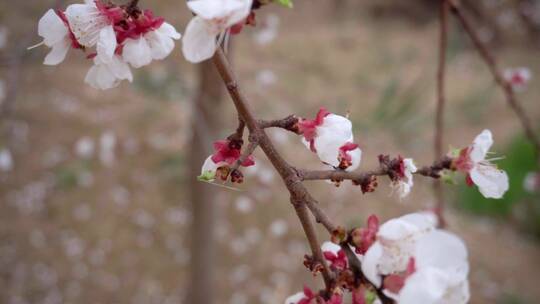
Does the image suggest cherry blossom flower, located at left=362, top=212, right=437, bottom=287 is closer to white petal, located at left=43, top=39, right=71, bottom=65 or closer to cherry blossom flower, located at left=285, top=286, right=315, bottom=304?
cherry blossom flower, located at left=285, top=286, right=315, bottom=304

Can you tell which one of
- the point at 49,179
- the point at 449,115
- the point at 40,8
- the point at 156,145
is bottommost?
the point at 49,179

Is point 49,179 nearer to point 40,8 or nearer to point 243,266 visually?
point 243,266

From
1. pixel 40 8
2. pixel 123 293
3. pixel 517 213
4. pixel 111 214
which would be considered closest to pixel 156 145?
pixel 111 214

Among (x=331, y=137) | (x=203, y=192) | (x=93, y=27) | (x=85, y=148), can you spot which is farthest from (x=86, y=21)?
(x=85, y=148)

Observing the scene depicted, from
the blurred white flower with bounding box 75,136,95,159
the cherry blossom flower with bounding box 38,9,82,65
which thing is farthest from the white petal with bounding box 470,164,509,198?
the blurred white flower with bounding box 75,136,95,159

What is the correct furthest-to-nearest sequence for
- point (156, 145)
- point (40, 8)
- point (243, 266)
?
point (40, 8)
point (156, 145)
point (243, 266)

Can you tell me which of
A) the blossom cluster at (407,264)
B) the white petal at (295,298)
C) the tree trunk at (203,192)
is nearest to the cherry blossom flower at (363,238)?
the blossom cluster at (407,264)

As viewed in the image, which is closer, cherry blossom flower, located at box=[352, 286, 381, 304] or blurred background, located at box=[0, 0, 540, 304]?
cherry blossom flower, located at box=[352, 286, 381, 304]
